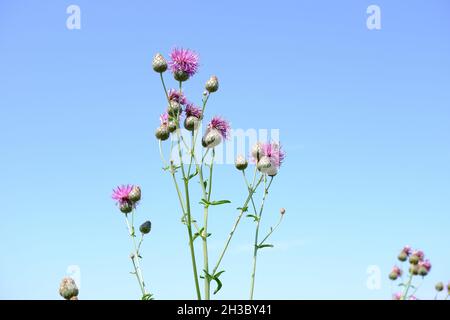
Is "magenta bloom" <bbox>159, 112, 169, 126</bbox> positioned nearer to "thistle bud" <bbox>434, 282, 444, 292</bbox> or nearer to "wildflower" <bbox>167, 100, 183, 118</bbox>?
"wildflower" <bbox>167, 100, 183, 118</bbox>

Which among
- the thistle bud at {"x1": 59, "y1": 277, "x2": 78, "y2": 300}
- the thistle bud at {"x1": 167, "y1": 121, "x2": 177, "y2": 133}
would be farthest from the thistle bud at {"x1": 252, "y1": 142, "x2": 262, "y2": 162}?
the thistle bud at {"x1": 59, "y1": 277, "x2": 78, "y2": 300}

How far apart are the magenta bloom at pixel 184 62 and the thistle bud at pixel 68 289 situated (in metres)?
2.66

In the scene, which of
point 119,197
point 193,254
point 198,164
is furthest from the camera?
point 119,197

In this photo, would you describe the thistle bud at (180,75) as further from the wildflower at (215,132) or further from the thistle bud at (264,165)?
the thistle bud at (264,165)

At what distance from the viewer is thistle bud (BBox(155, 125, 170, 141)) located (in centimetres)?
529

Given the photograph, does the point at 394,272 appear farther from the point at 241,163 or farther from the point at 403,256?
the point at 241,163

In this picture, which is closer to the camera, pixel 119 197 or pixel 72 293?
pixel 72 293

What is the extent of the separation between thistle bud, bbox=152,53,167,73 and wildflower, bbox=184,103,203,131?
478 millimetres

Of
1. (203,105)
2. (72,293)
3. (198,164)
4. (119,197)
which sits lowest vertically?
(72,293)
